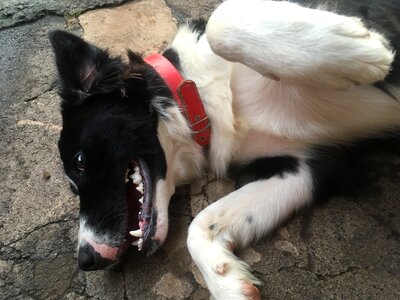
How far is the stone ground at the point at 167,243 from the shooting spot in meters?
1.97

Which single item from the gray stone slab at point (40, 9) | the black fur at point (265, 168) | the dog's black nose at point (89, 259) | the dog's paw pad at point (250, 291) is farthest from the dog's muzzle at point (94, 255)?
the gray stone slab at point (40, 9)

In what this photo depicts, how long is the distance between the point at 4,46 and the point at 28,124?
801 mm

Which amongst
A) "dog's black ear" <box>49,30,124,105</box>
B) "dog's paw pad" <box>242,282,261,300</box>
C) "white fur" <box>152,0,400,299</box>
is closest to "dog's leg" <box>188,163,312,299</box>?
"white fur" <box>152,0,400,299</box>

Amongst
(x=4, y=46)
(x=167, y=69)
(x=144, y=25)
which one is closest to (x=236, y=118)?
(x=167, y=69)

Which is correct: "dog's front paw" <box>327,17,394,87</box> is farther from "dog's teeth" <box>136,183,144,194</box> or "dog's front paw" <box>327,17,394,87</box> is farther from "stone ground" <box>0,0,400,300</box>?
"dog's teeth" <box>136,183,144,194</box>

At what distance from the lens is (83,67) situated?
2162 mm

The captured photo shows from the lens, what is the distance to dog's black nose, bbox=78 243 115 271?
6.70ft

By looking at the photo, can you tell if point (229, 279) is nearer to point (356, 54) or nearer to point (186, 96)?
point (186, 96)

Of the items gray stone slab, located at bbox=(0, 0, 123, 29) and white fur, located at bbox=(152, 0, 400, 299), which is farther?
gray stone slab, located at bbox=(0, 0, 123, 29)

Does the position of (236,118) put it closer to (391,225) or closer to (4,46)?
(391,225)

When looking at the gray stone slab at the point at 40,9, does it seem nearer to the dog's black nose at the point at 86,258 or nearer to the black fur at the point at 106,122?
the black fur at the point at 106,122

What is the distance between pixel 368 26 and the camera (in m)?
2.00

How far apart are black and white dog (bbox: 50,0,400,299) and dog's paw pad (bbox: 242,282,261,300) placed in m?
0.08

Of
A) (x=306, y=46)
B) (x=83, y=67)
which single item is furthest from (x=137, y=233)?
(x=306, y=46)
